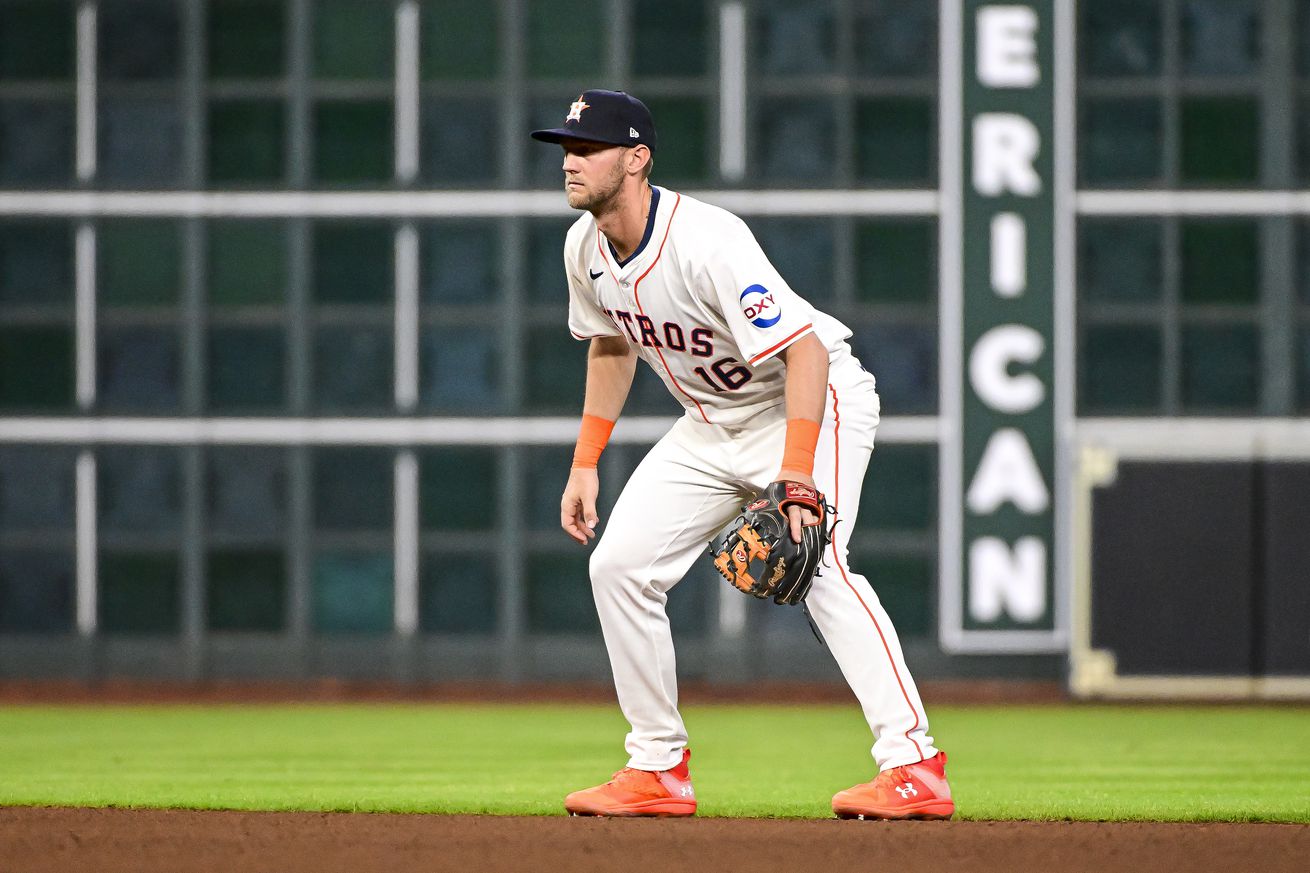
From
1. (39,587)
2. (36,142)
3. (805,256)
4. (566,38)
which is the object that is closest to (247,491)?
(39,587)

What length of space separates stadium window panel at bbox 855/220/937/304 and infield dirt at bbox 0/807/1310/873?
22.3 ft

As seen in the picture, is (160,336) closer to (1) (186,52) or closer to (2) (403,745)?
(1) (186,52)

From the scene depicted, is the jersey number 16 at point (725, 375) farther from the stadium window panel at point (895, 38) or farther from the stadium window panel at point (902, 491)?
the stadium window panel at point (895, 38)

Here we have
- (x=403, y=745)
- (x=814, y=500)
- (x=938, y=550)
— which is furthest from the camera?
(x=938, y=550)

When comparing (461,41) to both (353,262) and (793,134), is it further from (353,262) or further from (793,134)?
(793,134)

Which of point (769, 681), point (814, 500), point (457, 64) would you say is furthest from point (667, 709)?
point (457, 64)

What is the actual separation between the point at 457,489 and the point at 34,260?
308 cm

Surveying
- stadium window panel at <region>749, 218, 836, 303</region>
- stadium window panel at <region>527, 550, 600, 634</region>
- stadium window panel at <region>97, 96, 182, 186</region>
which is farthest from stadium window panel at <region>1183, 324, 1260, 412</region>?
stadium window panel at <region>97, 96, 182, 186</region>

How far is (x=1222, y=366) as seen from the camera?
40.3 feet

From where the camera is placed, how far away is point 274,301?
1240cm

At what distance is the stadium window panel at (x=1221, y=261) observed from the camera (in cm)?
1225

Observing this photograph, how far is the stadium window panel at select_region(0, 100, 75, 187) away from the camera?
12.5m

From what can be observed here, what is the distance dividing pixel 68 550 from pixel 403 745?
4.15 m

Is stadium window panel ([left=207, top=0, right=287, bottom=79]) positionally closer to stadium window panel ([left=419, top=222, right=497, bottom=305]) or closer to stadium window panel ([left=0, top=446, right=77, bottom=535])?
stadium window panel ([left=419, top=222, right=497, bottom=305])
